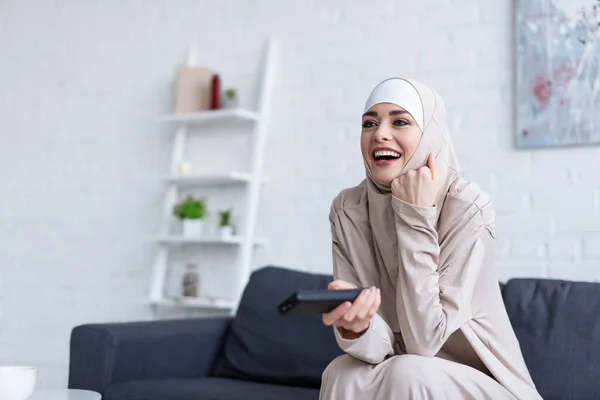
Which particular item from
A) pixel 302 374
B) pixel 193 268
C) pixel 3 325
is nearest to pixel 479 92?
pixel 302 374

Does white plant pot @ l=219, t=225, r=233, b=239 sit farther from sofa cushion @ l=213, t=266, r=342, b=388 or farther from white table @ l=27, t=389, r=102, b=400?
white table @ l=27, t=389, r=102, b=400

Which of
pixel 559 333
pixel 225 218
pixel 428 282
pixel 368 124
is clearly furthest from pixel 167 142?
pixel 428 282

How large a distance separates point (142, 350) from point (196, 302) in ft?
2.22

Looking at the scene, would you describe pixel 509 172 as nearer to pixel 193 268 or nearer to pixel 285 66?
pixel 285 66

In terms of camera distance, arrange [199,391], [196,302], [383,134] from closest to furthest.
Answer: [383,134]
[199,391]
[196,302]

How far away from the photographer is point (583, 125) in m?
2.57

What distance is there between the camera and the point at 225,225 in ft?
10.6

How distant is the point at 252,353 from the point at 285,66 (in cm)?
127

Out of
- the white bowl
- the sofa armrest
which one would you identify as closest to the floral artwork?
the sofa armrest

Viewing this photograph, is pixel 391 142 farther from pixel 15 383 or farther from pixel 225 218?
pixel 225 218

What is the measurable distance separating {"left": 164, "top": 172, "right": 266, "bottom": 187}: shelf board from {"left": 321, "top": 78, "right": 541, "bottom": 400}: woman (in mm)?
1224

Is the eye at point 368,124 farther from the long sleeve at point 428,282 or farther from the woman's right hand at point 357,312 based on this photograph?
the woman's right hand at point 357,312

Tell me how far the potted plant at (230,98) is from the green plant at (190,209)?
17.1 inches

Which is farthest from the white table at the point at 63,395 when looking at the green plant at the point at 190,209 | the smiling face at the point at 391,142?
the green plant at the point at 190,209
